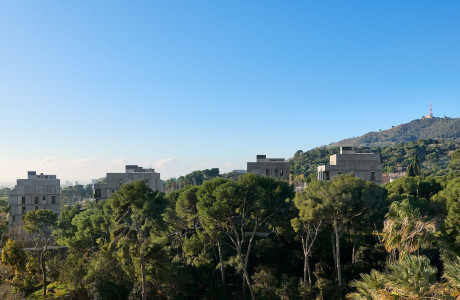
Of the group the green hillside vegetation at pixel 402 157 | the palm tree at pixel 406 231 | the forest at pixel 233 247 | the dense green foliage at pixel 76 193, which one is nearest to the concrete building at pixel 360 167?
the forest at pixel 233 247

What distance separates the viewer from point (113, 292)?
107 ft

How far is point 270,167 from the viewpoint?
6272 cm

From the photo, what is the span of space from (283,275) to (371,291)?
62.9 ft

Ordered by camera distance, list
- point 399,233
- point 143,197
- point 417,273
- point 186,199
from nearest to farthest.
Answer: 1. point 417,273
2. point 399,233
3. point 143,197
4. point 186,199

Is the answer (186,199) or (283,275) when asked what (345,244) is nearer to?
(283,275)

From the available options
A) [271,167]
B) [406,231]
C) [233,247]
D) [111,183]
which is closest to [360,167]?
[271,167]

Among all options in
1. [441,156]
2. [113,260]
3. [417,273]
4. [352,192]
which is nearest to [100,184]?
[113,260]

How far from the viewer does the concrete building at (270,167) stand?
61938mm

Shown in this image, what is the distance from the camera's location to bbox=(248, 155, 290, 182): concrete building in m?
61.9

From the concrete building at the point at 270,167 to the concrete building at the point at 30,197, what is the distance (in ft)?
133

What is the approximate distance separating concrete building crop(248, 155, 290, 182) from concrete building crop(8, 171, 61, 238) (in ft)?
133

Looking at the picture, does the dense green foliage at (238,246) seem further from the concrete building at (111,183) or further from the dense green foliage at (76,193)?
the dense green foliage at (76,193)

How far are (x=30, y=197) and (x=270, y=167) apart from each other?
47.6 m

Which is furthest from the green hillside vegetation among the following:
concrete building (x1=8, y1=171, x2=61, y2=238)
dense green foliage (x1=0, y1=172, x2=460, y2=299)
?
dense green foliage (x1=0, y1=172, x2=460, y2=299)
